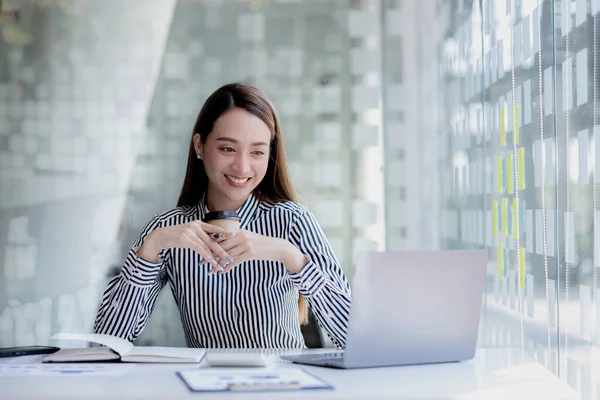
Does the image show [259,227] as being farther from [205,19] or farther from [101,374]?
[205,19]

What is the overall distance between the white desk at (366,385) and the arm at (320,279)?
472 mm

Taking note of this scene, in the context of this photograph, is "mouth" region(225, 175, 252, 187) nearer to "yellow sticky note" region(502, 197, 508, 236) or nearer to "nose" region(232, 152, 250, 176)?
"nose" region(232, 152, 250, 176)

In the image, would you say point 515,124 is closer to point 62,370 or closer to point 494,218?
point 494,218

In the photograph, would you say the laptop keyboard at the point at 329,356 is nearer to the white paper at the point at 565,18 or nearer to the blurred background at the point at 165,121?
the white paper at the point at 565,18

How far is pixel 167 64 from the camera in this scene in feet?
12.1

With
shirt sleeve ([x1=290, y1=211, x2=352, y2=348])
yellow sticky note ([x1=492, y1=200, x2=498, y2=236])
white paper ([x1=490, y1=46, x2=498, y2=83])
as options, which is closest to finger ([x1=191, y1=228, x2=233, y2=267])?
shirt sleeve ([x1=290, y1=211, x2=352, y2=348])

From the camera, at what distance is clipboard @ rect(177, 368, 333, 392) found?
1268mm

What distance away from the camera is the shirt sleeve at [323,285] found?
6.71 feet

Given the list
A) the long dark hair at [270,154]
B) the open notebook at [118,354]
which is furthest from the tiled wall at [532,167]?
the open notebook at [118,354]

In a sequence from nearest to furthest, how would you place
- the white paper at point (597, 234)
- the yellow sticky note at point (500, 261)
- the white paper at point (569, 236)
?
the white paper at point (597, 234) → the white paper at point (569, 236) → the yellow sticky note at point (500, 261)

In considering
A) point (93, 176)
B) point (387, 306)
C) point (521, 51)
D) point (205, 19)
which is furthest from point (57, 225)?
point (387, 306)

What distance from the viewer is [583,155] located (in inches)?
73.4

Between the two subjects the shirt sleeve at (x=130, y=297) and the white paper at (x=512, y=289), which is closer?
the shirt sleeve at (x=130, y=297)

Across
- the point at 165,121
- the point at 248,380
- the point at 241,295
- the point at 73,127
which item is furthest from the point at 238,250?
the point at 73,127
